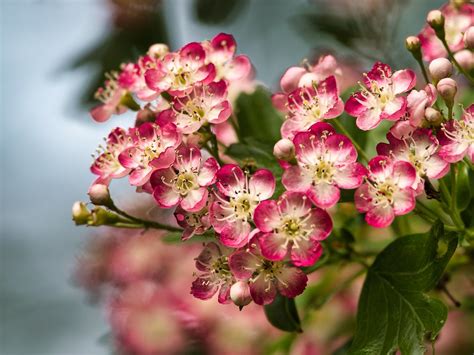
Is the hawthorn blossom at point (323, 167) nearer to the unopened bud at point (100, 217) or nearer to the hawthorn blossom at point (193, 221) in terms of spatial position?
the hawthorn blossom at point (193, 221)

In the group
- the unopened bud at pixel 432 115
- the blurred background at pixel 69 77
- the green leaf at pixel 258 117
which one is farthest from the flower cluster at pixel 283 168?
the blurred background at pixel 69 77

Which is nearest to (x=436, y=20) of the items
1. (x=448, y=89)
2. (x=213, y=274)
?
(x=448, y=89)

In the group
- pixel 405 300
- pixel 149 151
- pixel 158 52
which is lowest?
pixel 405 300

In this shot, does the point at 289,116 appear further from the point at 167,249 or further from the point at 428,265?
the point at 167,249

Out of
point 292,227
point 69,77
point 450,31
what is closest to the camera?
point 292,227

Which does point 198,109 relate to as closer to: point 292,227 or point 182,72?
point 182,72

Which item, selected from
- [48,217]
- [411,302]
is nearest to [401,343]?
[411,302]
